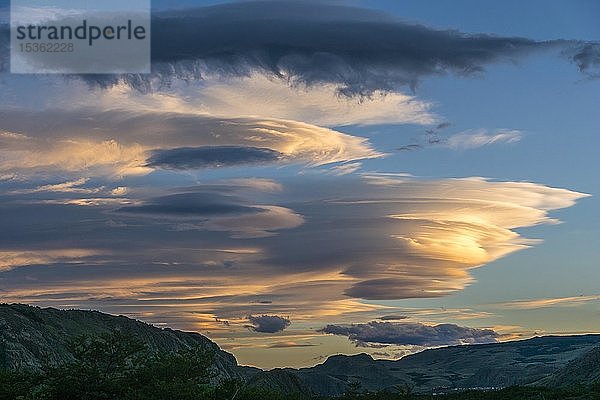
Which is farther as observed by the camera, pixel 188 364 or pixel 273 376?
pixel 273 376

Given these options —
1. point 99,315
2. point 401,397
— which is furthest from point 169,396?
point 99,315

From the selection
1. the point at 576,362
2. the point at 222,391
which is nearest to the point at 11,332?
the point at 222,391

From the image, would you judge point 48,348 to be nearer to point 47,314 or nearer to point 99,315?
point 47,314

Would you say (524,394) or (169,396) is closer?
(169,396)

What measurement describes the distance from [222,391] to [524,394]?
49732 mm

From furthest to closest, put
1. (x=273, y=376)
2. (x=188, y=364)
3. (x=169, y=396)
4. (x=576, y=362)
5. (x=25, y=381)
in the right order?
(x=273, y=376), (x=576, y=362), (x=188, y=364), (x=25, y=381), (x=169, y=396)

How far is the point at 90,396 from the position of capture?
194 ft

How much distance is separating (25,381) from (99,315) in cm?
10048

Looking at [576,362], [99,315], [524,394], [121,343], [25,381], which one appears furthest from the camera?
[576,362]

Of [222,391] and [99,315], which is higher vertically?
[99,315]

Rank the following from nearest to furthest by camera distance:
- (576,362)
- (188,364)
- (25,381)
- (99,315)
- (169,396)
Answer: (169,396) < (25,381) < (188,364) < (99,315) < (576,362)

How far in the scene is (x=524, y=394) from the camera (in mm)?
98188

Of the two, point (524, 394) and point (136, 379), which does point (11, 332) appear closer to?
point (136, 379)

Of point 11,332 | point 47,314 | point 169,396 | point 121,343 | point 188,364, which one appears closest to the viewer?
point 169,396
